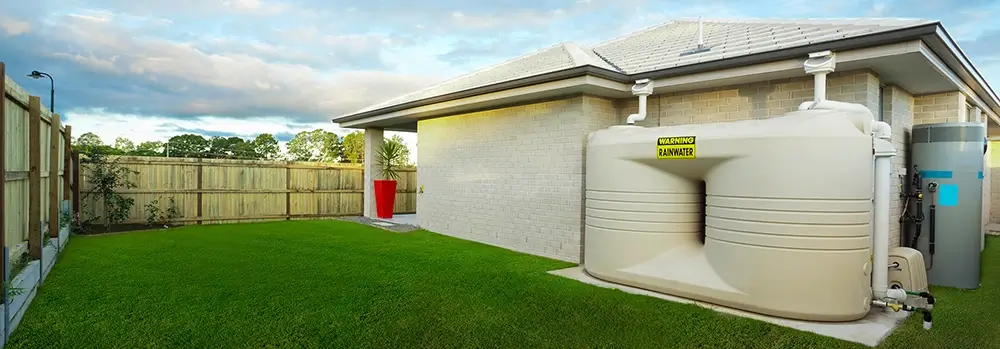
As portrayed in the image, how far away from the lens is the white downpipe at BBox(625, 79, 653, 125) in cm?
601

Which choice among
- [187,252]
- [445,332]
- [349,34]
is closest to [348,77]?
[349,34]

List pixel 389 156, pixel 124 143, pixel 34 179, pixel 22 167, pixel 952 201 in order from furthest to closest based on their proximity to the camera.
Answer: pixel 124 143, pixel 389 156, pixel 952 201, pixel 34 179, pixel 22 167

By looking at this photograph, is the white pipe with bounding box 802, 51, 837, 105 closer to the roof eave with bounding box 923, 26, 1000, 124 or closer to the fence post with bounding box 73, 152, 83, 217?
the roof eave with bounding box 923, 26, 1000, 124

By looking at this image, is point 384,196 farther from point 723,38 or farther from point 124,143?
point 124,143

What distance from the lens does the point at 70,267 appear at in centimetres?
584

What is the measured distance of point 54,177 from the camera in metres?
6.47

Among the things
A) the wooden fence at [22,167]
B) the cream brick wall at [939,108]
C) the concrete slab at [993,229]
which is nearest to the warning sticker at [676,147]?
the cream brick wall at [939,108]

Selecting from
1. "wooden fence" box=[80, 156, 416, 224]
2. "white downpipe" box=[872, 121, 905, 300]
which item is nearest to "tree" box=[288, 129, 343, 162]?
"wooden fence" box=[80, 156, 416, 224]

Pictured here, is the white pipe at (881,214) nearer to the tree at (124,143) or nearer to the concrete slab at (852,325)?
the concrete slab at (852,325)

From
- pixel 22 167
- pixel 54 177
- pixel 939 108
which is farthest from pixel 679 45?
pixel 54 177

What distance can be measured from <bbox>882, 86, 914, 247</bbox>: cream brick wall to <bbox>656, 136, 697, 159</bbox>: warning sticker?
8.43 feet

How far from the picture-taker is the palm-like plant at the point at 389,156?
37.7 feet

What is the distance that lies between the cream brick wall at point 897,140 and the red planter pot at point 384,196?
9.07 meters

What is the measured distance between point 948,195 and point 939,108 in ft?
4.29
